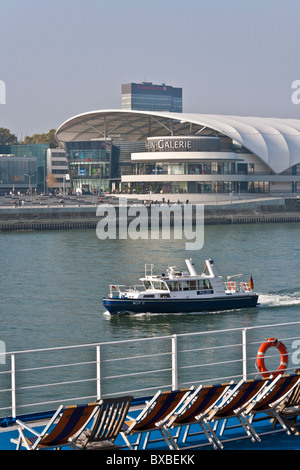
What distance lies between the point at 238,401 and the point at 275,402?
0.54 metres

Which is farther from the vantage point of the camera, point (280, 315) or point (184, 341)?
point (280, 315)

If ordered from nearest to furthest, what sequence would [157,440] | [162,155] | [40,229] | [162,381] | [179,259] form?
[157,440] < [162,381] < [179,259] < [40,229] < [162,155]

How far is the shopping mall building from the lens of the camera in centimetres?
10925

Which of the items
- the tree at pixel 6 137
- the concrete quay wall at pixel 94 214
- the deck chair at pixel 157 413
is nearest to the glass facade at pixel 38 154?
the tree at pixel 6 137

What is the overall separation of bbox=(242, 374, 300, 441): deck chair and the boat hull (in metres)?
24.2

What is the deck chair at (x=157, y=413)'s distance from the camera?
8.38 m

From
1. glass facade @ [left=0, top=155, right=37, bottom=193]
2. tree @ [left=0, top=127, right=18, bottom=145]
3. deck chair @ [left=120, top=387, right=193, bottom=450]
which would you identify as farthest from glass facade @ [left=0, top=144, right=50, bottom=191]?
deck chair @ [left=120, top=387, right=193, bottom=450]

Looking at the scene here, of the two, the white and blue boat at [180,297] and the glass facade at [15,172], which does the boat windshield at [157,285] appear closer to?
the white and blue boat at [180,297]

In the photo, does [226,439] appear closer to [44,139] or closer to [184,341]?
[184,341]

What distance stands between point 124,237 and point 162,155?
38.8 meters

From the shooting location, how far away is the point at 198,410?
28.8 feet

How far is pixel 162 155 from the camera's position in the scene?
4318 inches

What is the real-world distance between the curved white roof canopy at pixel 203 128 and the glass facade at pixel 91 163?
2899 mm

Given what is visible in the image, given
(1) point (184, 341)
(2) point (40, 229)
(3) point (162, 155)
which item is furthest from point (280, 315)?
(3) point (162, 155)
